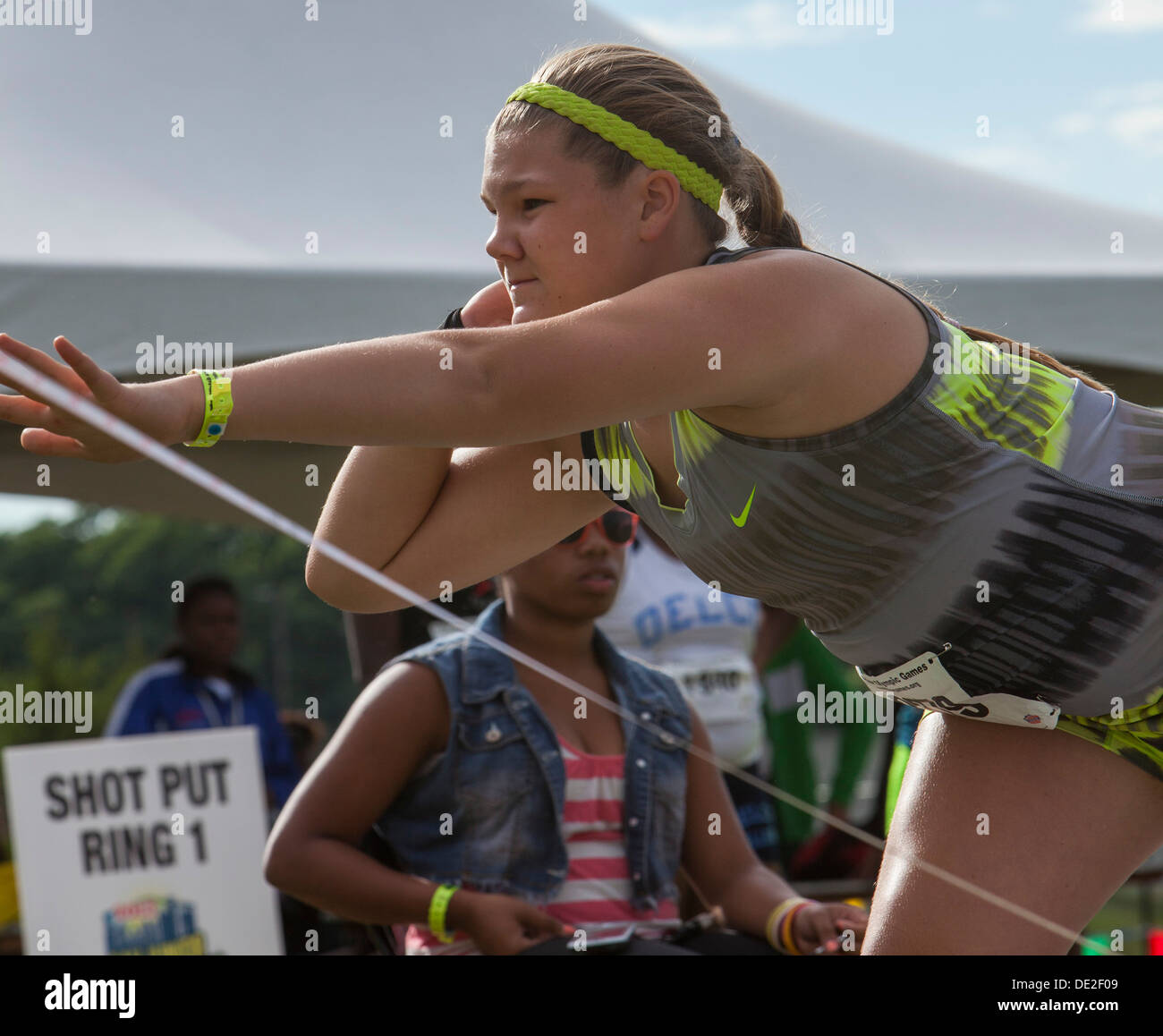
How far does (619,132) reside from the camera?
1328mm

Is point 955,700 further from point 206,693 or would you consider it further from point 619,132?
point 206,693

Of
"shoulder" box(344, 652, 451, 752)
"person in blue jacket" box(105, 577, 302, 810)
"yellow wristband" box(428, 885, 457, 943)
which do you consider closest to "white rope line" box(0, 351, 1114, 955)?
"shoulder" box(344, 652, 451, 752)

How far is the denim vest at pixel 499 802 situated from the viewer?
216 cm

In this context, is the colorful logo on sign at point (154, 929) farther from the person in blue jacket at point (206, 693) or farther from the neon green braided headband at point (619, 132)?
the neon green braided headband at point (619, 132)

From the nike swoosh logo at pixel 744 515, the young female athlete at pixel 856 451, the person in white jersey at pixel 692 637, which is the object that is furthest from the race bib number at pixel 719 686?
the nike swoosh logo at pixel 744 515

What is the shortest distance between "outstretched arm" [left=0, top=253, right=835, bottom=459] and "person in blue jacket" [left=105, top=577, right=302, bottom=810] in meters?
3.88

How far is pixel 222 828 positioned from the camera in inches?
156

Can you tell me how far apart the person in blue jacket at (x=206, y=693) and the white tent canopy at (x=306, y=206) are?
4.61 ft

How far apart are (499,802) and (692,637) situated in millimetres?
1407

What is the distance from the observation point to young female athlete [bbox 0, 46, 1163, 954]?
110cm

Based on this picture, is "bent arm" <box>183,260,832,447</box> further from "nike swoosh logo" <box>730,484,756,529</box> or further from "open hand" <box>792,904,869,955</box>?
"open hand" <box>792,904,869,955</box>

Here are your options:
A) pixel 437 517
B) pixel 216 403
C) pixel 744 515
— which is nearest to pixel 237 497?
pixel 216 403

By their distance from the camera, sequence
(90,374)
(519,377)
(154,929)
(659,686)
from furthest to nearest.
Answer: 1. (154,929)
2. (659,686)
3. (519,377)
4. (90,374)

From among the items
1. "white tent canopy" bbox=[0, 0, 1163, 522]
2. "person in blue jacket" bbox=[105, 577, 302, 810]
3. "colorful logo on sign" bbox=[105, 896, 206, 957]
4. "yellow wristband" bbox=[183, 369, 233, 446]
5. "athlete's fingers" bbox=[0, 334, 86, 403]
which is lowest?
"colorful logo on sign" bbox=[105, 896, 206, 957]
